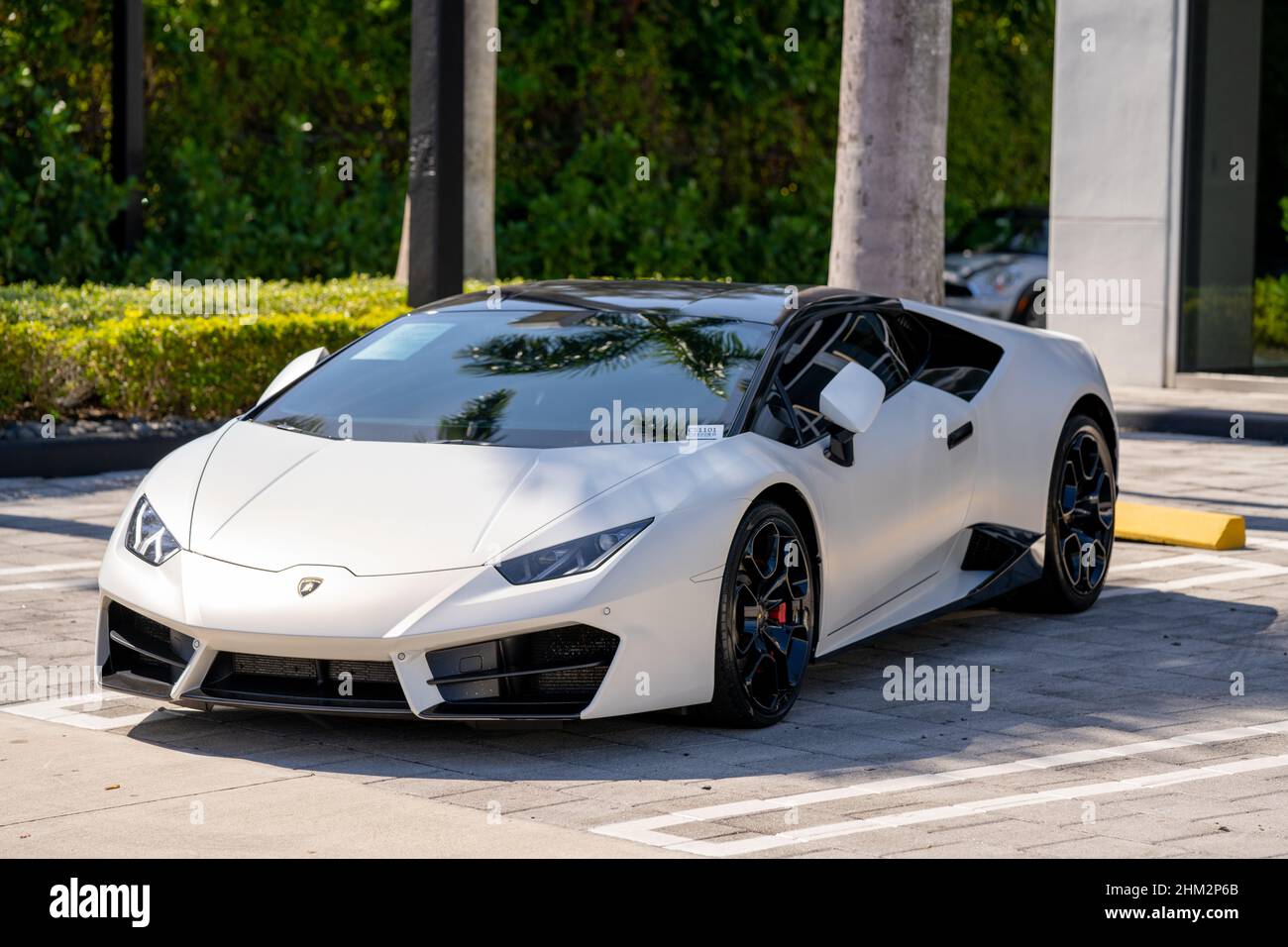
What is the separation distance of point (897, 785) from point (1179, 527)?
481 centimetres

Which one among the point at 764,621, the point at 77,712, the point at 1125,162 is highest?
the point at 1125,162

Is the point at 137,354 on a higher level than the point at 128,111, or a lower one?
lower

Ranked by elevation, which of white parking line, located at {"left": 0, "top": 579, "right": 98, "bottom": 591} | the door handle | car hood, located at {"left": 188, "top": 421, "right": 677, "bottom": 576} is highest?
the door handle

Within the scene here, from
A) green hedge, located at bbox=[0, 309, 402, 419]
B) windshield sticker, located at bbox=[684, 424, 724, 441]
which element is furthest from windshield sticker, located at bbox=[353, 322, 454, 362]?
green hedge, located at bbox=[0, 309, 402, 419]

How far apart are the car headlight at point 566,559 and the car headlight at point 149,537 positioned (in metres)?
1.07

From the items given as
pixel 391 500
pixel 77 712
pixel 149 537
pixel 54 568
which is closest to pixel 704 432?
pixel 391 500

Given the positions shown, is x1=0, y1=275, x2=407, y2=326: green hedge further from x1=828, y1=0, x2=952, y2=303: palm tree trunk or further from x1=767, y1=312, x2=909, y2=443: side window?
x1=767, y1=312, x2=909, y2=443: side window

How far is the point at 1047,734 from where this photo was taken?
21.0 feet

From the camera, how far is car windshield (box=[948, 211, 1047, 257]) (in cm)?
2234

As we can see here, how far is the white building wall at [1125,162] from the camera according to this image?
16.1m

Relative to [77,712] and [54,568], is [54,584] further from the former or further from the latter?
[77,712]

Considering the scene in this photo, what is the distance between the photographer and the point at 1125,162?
639 inches

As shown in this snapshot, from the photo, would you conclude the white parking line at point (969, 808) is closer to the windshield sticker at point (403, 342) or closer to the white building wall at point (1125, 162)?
the windshield sticker at point (403, 342)

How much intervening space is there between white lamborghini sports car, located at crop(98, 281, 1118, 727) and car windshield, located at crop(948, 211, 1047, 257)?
583 inches
